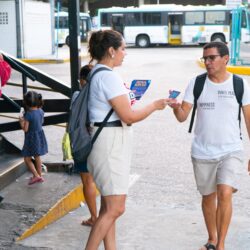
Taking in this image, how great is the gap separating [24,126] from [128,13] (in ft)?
115

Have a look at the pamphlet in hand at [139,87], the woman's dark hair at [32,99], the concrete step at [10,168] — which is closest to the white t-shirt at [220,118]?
the pamphlet in hand at [139,87]

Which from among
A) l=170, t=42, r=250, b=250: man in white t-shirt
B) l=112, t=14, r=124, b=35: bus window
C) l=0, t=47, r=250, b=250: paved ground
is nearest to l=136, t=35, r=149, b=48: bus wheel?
l=112, t=14, r=124, b=35: bus window

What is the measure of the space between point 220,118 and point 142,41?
3751 cm

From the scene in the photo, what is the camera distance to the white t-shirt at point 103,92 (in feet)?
11.8

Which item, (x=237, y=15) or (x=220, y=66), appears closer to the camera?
(x=220, y=66)

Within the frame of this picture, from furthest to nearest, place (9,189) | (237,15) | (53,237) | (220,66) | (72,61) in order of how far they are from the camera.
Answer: (237,15), (72,61), (9,189), (53,237), (220,66)

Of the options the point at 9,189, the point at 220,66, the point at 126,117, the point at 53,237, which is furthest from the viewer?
the point at 9,189

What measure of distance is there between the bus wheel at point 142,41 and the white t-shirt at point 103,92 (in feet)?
124

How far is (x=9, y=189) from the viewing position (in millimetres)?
5578

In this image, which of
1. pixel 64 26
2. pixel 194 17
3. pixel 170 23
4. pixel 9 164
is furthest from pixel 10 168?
pixel 64 26

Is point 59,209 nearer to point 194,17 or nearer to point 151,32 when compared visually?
point 194,17

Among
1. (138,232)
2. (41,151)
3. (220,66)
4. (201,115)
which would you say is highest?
(220,66)

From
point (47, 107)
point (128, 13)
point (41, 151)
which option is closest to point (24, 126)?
point (41, 151)

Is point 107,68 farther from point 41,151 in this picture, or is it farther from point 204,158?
point 41,151
